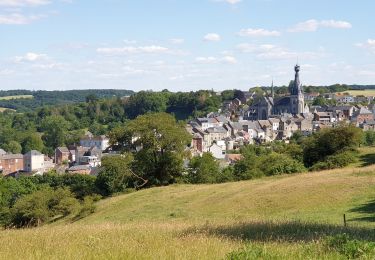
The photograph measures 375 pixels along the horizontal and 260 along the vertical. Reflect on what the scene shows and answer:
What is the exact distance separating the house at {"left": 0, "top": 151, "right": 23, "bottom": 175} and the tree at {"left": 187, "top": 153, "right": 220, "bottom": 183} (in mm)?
75870

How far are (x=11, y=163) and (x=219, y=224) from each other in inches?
4489

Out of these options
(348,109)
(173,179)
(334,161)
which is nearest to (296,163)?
(334,161)

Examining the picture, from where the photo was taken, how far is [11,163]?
392 feet

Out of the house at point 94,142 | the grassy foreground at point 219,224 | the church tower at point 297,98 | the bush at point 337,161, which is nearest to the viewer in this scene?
the grassy foreground at point 219,224

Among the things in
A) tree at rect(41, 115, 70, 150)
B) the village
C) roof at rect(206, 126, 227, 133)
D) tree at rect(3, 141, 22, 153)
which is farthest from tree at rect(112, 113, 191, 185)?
tree at rect(41, 115, 70, 150)

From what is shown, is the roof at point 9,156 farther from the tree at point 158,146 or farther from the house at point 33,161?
the tree at point 158,146

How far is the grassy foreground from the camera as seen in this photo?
8.28m

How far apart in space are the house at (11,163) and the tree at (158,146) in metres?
82.7

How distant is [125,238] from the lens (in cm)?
1002

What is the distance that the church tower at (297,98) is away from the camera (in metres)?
158

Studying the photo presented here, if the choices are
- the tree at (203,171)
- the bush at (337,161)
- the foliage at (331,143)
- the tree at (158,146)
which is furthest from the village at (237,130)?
the bush at (337,161)

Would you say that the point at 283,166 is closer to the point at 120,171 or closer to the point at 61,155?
the point at 120,171

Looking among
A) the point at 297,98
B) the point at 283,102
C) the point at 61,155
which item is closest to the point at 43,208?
the point at 61,155

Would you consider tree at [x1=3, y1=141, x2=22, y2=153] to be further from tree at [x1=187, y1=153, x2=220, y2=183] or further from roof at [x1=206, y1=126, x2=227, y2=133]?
tree at [x1=187, y1=153, x2=220, y2=183]
